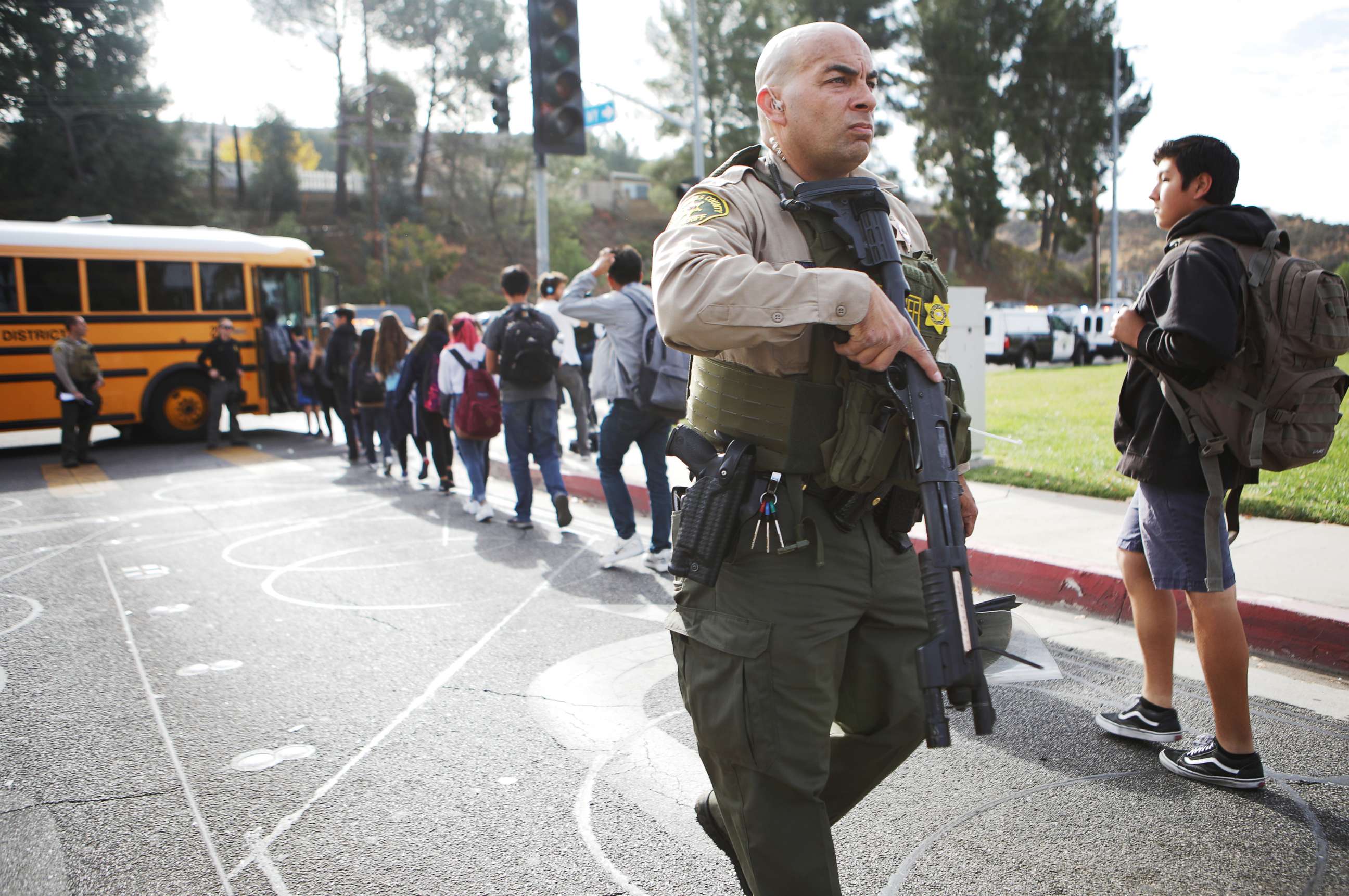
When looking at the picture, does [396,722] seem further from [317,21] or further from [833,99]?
[317,21]

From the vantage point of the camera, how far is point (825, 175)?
2045 mm

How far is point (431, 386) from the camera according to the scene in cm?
893

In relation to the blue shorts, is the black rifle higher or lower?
higher

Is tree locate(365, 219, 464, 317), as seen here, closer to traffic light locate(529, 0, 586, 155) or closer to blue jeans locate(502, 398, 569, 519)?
traffic light locate(529, 0, 586, 155)

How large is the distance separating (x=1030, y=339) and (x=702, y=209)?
91.4ft

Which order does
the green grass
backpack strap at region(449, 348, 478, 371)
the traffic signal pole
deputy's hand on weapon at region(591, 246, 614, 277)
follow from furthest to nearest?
the traffic signal pole → backpack strap at region(449, 348, 478, 371) → the green grass → deputy's hand on weapon at region(591, 246, 614, 277)

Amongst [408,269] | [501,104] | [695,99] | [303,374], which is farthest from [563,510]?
[408,269]

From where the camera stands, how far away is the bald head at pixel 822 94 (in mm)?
1929

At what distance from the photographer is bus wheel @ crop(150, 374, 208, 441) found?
1365cm

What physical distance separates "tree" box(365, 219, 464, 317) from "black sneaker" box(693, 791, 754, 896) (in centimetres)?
4175

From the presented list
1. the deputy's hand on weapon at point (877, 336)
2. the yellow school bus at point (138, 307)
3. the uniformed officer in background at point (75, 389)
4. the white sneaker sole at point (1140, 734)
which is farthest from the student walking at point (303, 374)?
the deputy's hand on weapon at point (877, 336)

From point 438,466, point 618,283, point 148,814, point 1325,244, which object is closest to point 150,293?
point 438,466

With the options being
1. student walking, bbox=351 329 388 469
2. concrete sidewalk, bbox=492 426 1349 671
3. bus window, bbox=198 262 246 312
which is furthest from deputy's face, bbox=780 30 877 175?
bus window, bbox=198 262 246 312

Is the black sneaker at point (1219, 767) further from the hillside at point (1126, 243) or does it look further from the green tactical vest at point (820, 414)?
the hillside at point (1126, 243)
